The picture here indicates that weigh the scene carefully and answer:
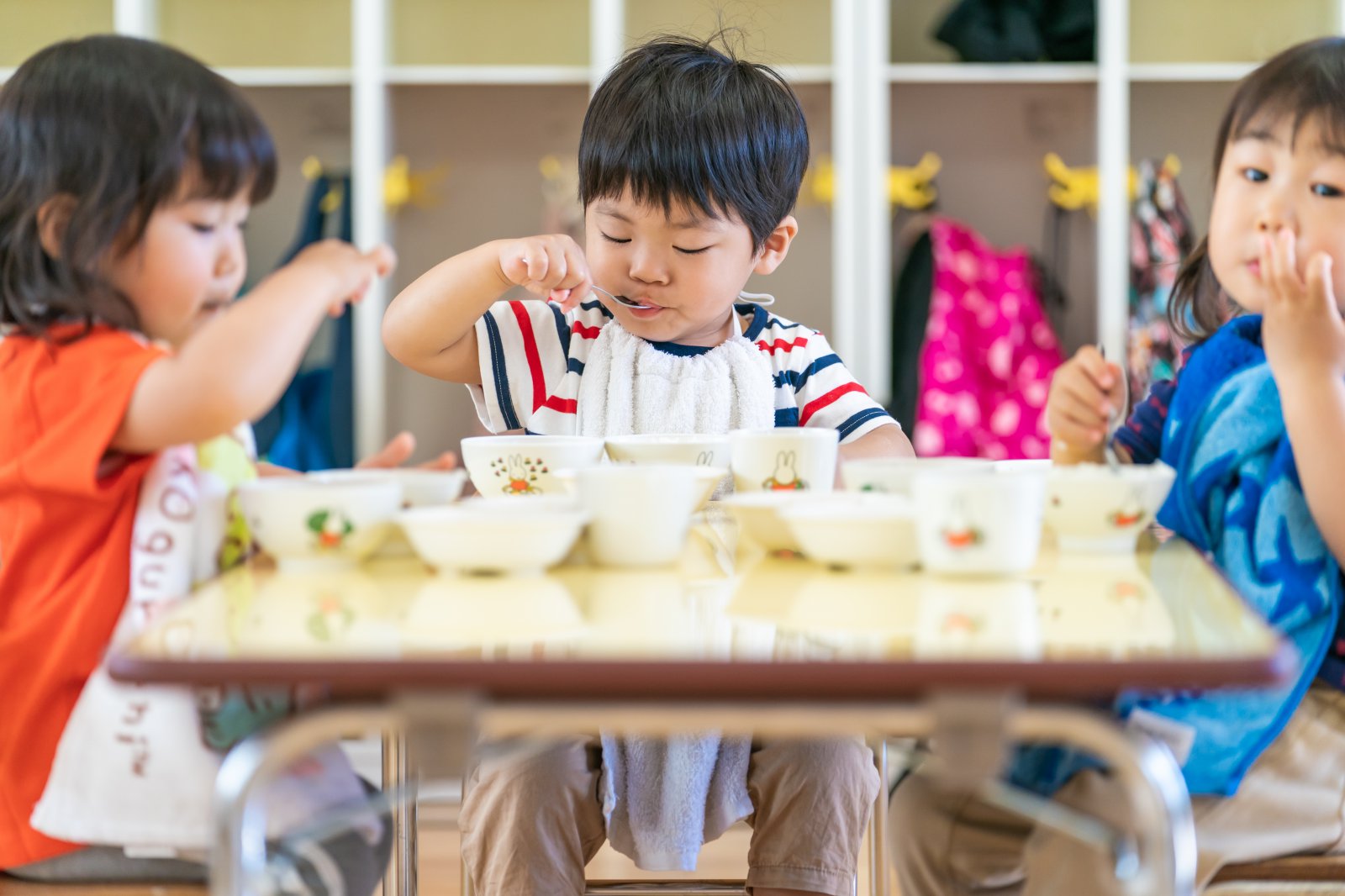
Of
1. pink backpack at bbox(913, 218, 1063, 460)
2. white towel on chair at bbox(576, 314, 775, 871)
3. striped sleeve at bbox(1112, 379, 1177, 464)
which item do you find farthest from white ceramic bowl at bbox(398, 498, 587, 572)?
pink backpack at bbox(913, 218, 1063, 460)

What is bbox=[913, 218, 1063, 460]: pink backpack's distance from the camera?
8.90ft

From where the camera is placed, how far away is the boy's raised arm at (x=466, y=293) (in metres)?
1.25

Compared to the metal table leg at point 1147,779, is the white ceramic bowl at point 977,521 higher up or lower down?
higher up

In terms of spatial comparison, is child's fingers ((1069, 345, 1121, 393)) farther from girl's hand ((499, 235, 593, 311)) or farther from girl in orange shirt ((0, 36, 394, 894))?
girl in orange shirt ((0, 36, 394, 894))

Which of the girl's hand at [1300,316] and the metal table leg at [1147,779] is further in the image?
the girl's hand at [1300,316]

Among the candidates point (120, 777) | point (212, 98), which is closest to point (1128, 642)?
point (120, 777)

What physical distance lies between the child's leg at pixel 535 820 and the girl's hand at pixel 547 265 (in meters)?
0.41

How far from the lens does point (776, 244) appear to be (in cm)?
160

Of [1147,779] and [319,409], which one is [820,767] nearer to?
[1147,779]

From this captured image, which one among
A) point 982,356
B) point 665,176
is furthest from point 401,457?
point 982,356

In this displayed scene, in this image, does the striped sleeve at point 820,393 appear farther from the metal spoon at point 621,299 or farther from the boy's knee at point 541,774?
the boy's knee at point 541,774

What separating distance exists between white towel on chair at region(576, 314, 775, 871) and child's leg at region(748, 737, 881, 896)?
34 millimetres

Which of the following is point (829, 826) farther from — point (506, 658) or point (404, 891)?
point (506, 658)

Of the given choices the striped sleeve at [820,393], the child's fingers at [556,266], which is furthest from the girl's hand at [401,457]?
the striped sleeve at [820,393]
